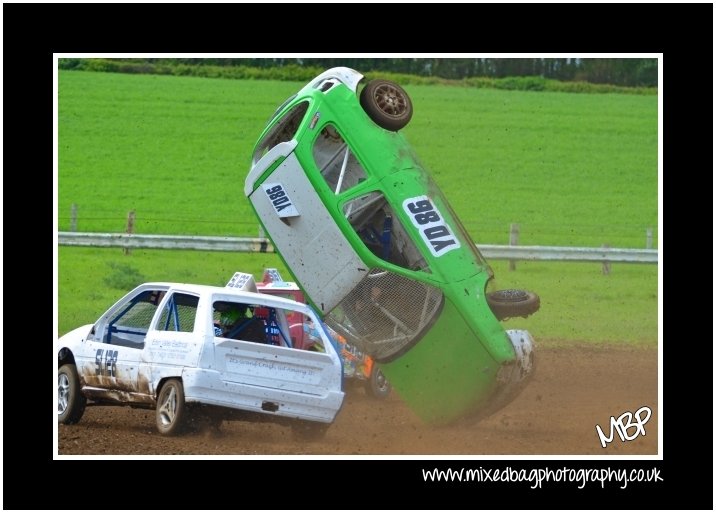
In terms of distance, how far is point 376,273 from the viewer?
10.7m

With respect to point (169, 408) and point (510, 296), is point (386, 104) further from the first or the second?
point (169, 408)

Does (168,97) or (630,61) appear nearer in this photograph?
(168,97)

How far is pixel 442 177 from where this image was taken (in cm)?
3203

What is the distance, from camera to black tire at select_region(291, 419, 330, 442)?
11.0 metres

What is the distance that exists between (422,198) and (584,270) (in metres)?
13.6

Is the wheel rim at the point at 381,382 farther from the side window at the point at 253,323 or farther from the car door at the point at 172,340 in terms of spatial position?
the car door at the point at 172,340

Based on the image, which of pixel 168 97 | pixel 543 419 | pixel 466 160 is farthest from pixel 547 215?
pixel 543 419

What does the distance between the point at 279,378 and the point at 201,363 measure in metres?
0.81

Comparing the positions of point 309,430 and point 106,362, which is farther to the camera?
point 106,362

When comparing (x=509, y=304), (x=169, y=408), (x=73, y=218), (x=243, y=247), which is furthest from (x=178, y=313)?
(x=73, y=218)

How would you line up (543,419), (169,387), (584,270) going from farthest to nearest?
1. (584,270)
2. (543,419)
3. (169,387)

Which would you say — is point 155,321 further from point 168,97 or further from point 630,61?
point 630,61

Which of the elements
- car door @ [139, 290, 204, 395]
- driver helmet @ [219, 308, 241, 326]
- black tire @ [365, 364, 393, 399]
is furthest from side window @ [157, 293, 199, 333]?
black tire @ [365, 364, 393, 399]

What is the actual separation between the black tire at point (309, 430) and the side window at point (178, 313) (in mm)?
1480
